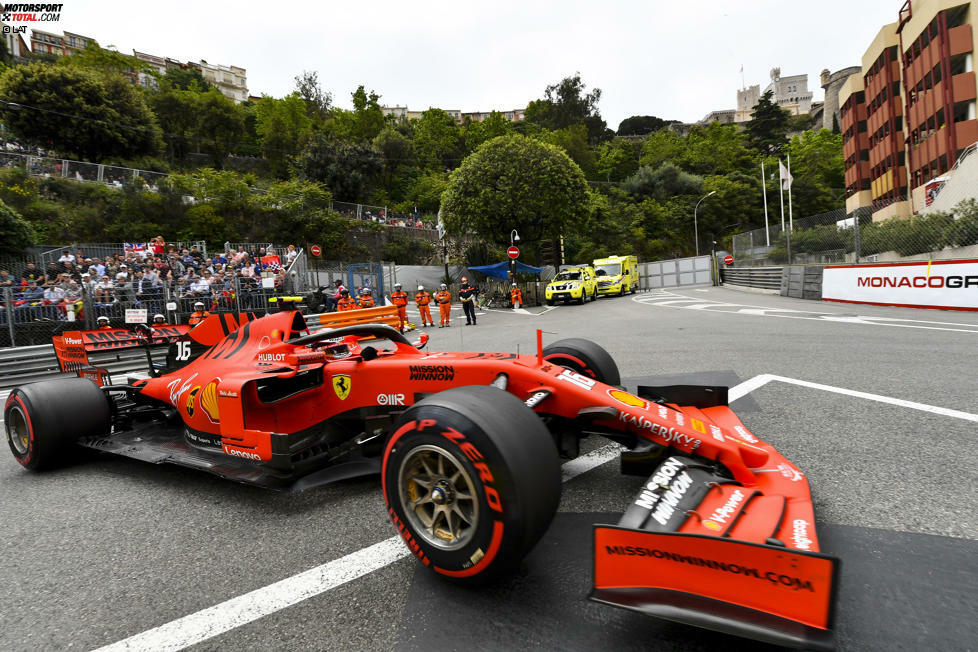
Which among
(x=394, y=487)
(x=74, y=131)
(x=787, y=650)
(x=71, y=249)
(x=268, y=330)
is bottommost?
(x=787, y=650)

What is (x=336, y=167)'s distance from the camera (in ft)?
151

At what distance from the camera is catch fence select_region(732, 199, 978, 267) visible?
12508 mm

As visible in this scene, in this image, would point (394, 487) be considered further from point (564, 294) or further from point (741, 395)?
point (564, 294)

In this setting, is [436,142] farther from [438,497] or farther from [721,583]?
[721,583]

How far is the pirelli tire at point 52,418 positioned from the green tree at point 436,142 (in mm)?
64586

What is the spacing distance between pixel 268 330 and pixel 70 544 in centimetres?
165

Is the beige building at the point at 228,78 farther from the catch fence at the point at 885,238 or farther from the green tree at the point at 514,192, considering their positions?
the catch fence at the point at 885,238

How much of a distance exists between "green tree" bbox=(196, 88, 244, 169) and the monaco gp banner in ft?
190

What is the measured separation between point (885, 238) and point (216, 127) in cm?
6075

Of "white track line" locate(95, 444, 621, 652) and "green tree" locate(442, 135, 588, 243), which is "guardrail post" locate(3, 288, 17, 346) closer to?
"white track line" locate(95, 444, 621, 652)

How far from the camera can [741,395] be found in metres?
4.48

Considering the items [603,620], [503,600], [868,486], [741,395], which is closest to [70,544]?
[503,600]

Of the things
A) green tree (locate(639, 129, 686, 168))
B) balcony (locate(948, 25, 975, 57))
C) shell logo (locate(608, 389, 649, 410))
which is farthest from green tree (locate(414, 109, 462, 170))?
shell logo (locate(608, 389, 649, 410))

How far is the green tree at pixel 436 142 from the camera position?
67812mm
